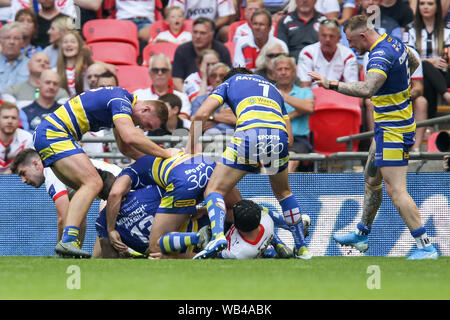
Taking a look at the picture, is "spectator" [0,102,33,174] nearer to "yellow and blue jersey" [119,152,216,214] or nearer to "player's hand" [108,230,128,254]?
"player's hand" [108,230,128,254]

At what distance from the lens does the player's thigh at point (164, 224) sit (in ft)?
26.4

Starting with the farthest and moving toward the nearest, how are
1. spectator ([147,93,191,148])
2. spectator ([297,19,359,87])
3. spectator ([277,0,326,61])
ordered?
spectator ([277,0,326,61])
spectator ([297,19,359,87])
spectator ([147,93,191,148])

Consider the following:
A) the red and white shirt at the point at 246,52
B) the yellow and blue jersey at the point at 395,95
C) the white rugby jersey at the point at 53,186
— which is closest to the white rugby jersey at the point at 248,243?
the yellow and blue jersey at the point at 395,95

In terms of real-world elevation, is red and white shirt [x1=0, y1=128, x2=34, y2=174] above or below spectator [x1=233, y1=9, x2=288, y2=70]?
below

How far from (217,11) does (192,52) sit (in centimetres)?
192

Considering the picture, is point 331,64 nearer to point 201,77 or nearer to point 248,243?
point 201,77

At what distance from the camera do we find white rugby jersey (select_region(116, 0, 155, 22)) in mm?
14703

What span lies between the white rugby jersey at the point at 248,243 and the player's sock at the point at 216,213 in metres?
0.32

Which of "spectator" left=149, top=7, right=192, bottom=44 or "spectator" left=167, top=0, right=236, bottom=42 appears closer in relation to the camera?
"spectator" left=149, top=7, right=192, bottom=44

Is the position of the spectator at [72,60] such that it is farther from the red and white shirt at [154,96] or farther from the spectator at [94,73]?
the red and white shirt at [154,96]

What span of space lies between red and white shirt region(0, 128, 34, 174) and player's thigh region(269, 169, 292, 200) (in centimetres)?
419

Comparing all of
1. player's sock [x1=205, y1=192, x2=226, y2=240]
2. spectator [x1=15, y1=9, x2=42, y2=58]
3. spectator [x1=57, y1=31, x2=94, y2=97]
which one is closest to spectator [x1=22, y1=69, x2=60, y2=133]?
spectator [x1=57, y1=31, x2=94, y2=97]

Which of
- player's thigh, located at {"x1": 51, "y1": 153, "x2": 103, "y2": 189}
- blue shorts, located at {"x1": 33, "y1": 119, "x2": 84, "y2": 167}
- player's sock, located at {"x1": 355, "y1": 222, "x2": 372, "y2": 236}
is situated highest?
blue shorts, located at {"x1": 33, "y1": 119, "x2": 84, "y2": 167}

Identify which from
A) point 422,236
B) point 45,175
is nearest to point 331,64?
point 422,236
